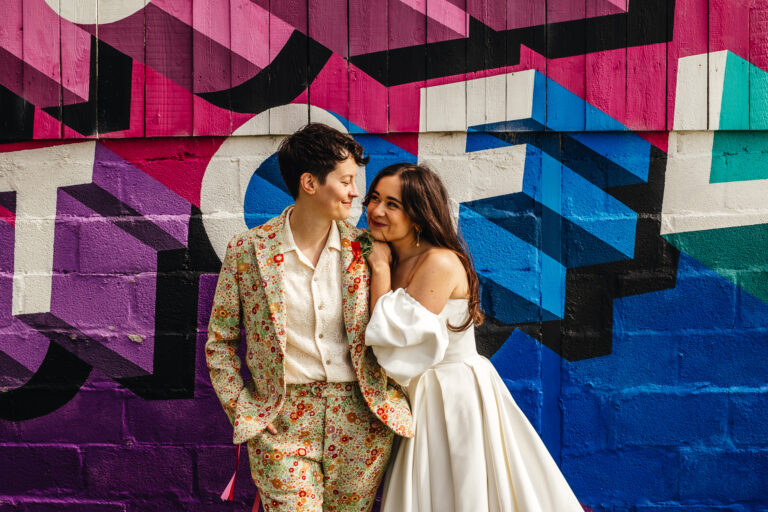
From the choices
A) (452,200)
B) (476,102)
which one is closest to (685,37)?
(476,102)

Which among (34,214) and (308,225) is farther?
(34,214)

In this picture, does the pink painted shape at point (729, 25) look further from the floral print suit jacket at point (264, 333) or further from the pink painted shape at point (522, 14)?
the floral print suit jacket at point (264, 333)

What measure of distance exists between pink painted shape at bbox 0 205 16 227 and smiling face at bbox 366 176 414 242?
6.26 ft

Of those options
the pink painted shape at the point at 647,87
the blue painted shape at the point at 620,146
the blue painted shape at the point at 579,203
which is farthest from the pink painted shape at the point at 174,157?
the pink painted shape at the point at 647,87

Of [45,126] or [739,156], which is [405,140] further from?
[45,126]

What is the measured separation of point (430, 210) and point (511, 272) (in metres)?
0.87

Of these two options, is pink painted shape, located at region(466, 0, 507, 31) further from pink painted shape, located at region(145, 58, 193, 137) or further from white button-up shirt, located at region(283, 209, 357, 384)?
white button-up shirt, located at region(283, 209, 357, 384)

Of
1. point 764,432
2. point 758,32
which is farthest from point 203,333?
point 758,32

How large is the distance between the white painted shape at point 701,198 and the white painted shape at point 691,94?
0.35ft

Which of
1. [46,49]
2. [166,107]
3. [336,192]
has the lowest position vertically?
[336,192]

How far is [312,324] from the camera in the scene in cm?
231

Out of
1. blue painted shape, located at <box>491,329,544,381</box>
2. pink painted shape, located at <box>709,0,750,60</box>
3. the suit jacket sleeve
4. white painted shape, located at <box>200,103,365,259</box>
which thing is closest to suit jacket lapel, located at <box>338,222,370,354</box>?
the suit jacket sleeve

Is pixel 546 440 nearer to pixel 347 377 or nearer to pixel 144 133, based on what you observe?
pixel 347 377

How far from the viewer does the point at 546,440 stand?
3186 millimetres
